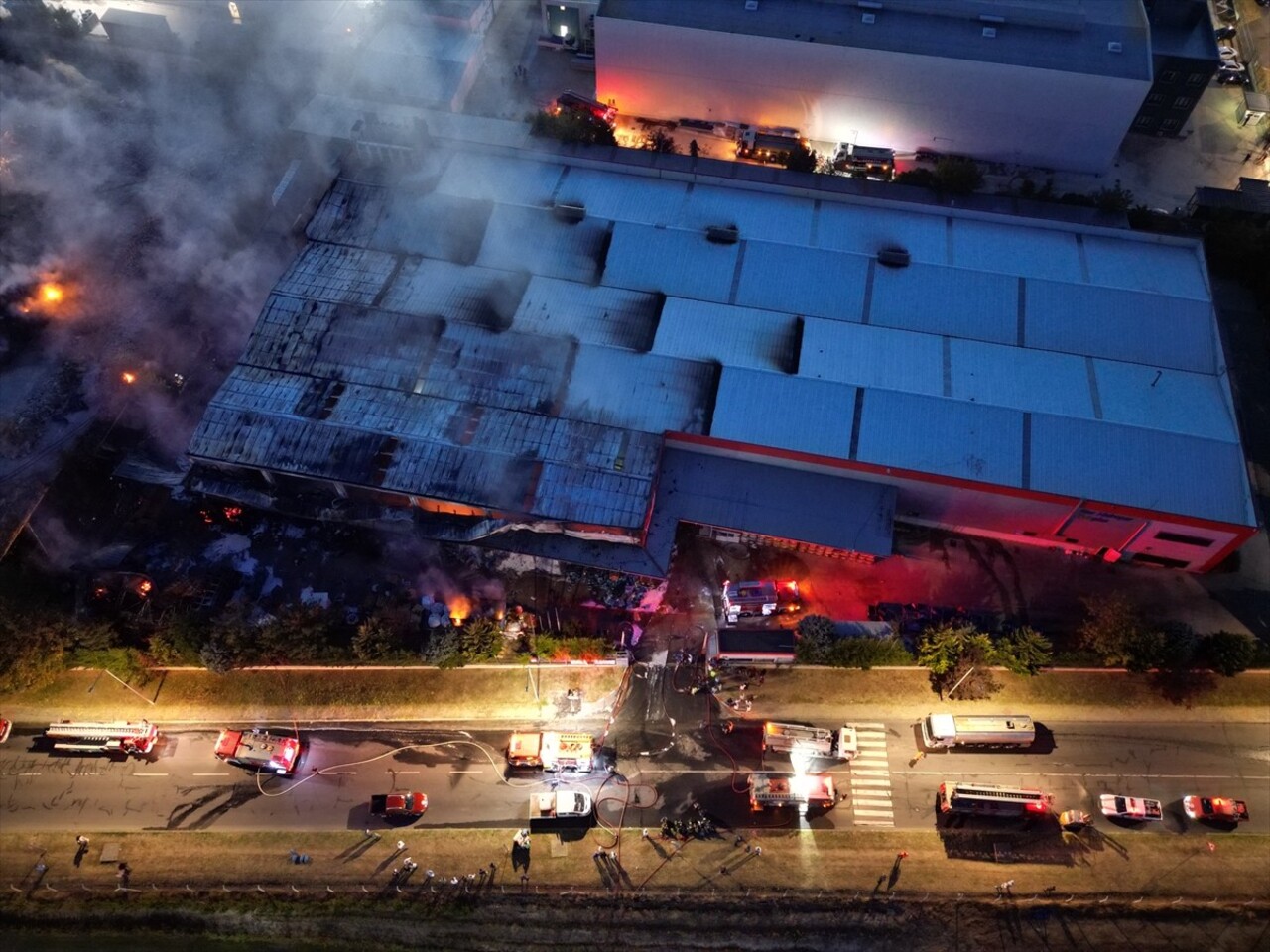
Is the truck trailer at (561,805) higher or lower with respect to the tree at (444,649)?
lower

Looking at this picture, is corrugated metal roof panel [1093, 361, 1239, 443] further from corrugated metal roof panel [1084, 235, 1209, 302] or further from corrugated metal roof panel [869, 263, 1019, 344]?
corrugated metal roof panel [1084, 235, 1209, 302]

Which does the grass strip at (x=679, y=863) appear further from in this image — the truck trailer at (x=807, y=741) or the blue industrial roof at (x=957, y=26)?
the blue industrial roof at (x=957, y=26)

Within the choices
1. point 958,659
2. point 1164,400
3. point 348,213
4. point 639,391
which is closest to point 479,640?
point 639,391

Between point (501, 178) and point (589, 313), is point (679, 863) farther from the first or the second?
point (501, 178)

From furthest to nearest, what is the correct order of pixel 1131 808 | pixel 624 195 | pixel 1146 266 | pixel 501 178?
1. pixel 501 178
2. pixel 624 195
3. pixel 1146 266
4. pixel 1131 808

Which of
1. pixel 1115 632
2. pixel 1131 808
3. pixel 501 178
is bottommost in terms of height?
pixel 1131 808

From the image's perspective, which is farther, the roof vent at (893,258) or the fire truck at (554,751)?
the roof vent at (893,258)

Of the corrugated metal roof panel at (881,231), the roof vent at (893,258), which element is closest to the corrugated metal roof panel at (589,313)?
the corrugated metal roof panel at (881,231)
